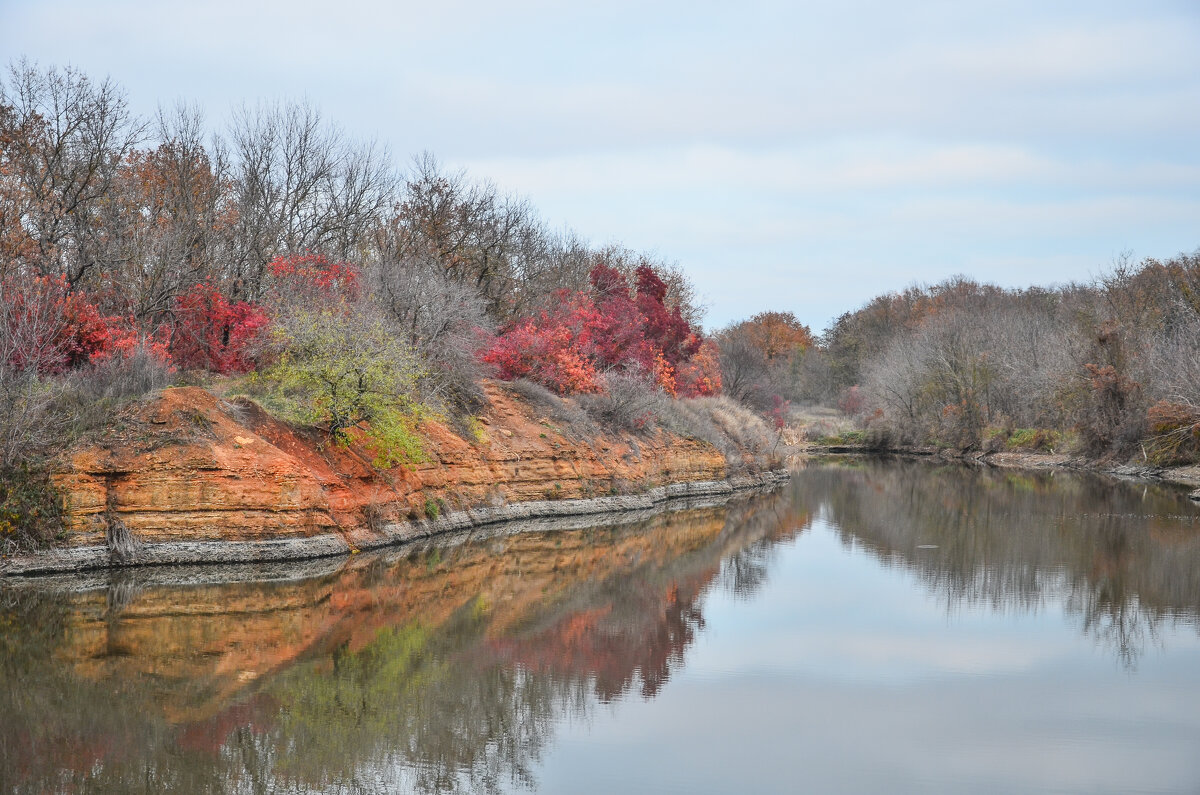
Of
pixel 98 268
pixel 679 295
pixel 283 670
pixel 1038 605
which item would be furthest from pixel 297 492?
pixel 679 295

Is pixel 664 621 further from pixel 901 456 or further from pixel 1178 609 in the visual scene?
pixel 901 456

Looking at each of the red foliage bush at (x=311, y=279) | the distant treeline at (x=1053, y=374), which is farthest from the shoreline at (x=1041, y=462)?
the red foliage bush at (x=311, y=279)

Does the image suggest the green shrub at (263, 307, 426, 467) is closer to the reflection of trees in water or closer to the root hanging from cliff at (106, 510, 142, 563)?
the root hanging from cliff at (106, 510, 142, 563)

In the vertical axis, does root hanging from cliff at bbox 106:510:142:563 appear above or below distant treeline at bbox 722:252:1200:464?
below

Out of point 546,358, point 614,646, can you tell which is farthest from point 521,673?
point 546,358

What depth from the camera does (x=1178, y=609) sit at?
20.2 meters

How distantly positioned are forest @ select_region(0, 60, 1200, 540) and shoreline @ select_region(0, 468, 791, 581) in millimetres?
965

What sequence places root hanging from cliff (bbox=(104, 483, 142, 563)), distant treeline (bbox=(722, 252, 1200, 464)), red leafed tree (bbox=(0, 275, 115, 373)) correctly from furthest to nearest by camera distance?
1. distant treeline (bbox=(722, 252, 1200, 464))
2. red leafed tree (bbox=(0, 275, 115, 373))
3. root hanging from cliff (bbox=(104, 483, 142, 563))

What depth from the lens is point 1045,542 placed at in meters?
29.7

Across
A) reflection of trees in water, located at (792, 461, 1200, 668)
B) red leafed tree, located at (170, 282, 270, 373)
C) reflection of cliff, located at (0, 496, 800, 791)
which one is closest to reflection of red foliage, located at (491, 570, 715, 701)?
reflection of cliff, located at (0, 496, 800, 791)

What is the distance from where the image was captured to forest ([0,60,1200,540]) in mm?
26016

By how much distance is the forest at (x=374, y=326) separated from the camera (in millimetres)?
26016

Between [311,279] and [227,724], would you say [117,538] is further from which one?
[311,279]

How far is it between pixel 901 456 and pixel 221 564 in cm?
6665
